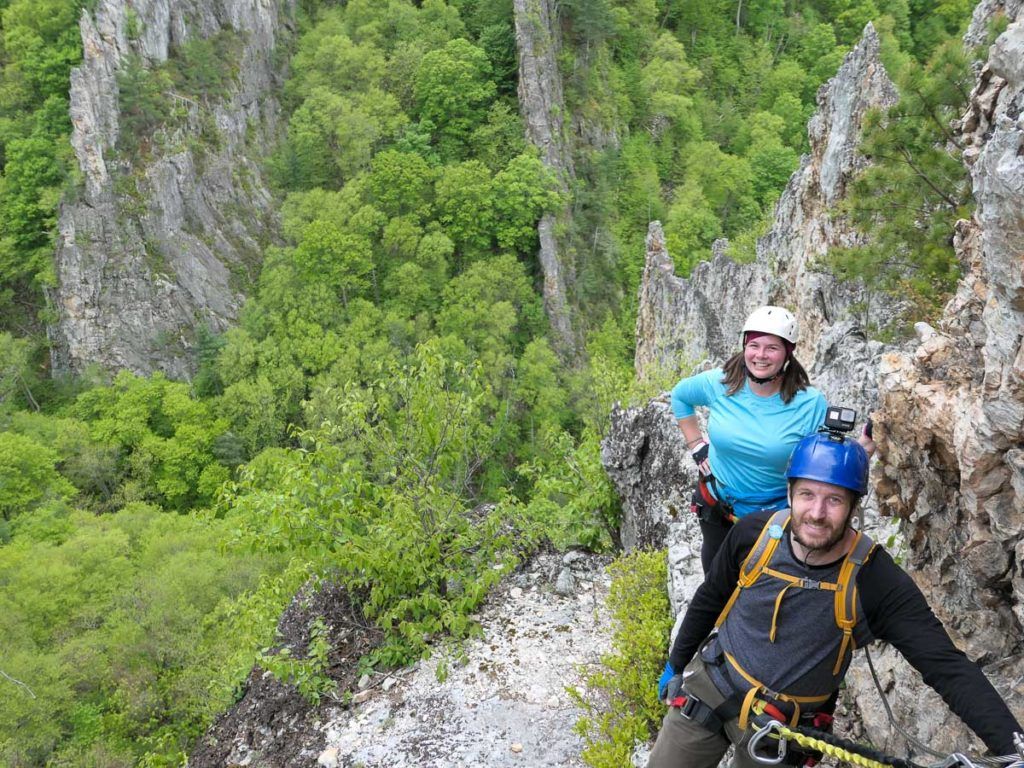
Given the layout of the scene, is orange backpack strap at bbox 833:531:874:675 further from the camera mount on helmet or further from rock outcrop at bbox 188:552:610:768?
rock outcrop at bbox 188:552:610:768

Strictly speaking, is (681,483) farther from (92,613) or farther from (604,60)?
(604,60)

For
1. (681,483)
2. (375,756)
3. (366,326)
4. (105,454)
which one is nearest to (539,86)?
(366,326)

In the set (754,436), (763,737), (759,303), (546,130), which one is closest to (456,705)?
(763,737)

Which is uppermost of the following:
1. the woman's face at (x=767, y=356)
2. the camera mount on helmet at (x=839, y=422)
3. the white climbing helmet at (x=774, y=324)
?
→ the white climbing helmet at (x=774, y=324)

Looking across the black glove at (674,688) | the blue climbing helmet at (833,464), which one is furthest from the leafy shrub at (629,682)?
the blue climbing helmet at (833,464)

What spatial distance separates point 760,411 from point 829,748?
1.44 meters

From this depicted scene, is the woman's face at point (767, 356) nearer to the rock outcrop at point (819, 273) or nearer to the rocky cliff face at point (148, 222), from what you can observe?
the rock outcrop at point (819, 273)

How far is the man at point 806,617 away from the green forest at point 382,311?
126 inches

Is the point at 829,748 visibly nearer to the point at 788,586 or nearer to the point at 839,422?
the point at 788,586

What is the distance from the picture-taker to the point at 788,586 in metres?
2.23

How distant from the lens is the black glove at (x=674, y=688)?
8.56 feet

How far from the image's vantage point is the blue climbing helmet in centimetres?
218

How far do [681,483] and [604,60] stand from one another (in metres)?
35.6

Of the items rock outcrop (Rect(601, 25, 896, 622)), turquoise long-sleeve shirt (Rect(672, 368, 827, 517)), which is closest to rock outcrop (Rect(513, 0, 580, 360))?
rock outcrop (Rect(601, 25, 896, 622))
